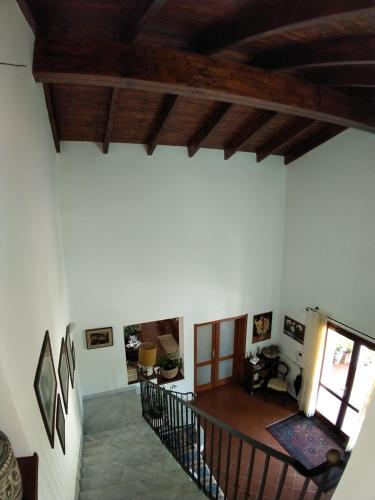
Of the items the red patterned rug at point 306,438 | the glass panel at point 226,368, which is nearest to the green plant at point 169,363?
the glass panel at point 226,368

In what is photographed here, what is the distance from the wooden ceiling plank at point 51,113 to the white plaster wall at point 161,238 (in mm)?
290

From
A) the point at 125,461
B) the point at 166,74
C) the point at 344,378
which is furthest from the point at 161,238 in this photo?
the point at 344,378

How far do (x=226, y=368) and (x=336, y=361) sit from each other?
262 cm

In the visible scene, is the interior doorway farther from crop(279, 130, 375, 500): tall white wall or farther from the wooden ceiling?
the wooden ceiling

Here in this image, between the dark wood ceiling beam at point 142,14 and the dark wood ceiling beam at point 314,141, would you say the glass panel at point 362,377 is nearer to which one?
the dark wood ceiling beam at point 314,141

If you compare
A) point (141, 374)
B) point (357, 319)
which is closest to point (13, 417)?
point (141, 374)

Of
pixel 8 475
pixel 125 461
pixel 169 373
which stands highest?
pixel 8 475

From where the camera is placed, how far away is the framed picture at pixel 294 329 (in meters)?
6.33

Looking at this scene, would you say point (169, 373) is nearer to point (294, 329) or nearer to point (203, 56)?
point (294, 329)

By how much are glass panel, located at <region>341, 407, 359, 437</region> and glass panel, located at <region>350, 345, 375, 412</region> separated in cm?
17

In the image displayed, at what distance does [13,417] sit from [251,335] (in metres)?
6.14

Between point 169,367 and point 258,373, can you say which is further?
point 258,373

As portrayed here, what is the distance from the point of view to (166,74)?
8.77 feet

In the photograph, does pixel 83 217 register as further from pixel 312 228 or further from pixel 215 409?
pixel 215 409
